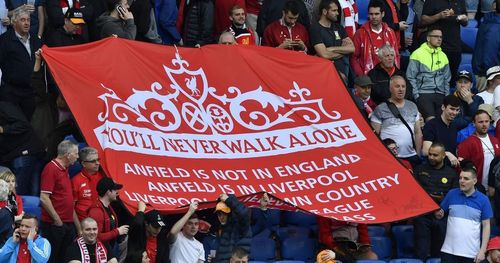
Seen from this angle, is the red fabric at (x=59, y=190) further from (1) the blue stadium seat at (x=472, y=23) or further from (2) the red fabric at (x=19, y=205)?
(1) the blue stadium seat at (x=472, y=23)

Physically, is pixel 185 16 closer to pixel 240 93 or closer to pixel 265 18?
pixel 265 18

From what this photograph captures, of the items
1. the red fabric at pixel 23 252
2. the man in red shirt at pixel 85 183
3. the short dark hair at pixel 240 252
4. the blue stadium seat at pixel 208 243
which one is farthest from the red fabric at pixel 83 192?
the short dark hair at pixel 240 252

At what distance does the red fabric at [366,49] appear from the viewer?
20.8m

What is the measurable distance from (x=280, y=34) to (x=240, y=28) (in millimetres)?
500

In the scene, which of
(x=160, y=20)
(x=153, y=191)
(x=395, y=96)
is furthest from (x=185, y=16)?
(x=153, y=191)

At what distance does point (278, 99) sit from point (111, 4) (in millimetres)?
2311

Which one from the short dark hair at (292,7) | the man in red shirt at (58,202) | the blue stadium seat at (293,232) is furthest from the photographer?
the short dark hair at (292,7)

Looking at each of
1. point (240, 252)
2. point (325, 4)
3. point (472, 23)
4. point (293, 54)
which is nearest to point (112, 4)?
point (293, 54)

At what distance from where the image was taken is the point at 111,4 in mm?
19250

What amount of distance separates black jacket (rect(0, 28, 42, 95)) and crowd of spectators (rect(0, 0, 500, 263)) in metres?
0.01

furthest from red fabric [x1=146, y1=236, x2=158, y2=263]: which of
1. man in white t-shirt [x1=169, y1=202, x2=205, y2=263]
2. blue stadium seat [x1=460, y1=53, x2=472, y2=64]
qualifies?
blue stadium seat [x1=460, y1=53, x2=472, y2=64]

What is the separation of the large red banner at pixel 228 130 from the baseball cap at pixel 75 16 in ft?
2.78

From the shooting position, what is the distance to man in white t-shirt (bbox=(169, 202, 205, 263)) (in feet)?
54.6

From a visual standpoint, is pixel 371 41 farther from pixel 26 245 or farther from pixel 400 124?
pixel 26 245
